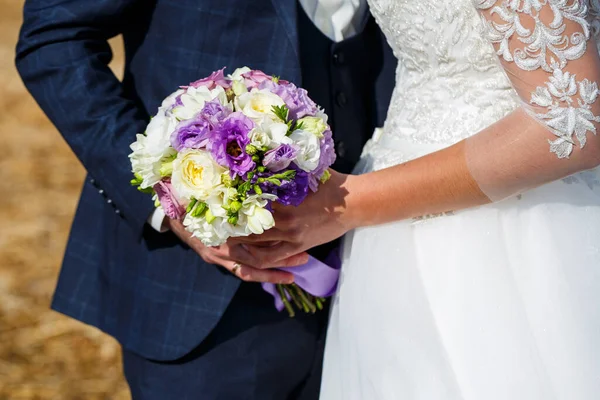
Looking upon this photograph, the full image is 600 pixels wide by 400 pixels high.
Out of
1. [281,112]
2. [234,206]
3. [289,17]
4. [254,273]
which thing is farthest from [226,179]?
[289,17]

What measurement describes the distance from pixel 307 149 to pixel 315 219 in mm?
199

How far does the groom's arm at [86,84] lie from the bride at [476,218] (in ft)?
1.26

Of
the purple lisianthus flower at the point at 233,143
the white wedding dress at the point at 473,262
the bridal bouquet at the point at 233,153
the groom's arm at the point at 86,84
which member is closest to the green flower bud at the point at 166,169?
the bridal bouquet at the point at 233,153

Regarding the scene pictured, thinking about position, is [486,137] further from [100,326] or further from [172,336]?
[100,326]

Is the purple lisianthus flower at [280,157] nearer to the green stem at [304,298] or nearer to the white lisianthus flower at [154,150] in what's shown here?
the white lisianthus flower at [154,150]

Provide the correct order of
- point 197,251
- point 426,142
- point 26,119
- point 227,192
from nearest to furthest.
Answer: point 227,192 < point 426,142 < point 197,251 < point 26,119

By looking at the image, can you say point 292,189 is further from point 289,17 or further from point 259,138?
point 289,17

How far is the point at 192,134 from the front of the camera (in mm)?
1516

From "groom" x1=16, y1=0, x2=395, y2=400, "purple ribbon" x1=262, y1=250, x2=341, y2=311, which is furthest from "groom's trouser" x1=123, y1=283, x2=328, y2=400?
"purple ribbon" x1=262, y1=250, x2=341, y2=311

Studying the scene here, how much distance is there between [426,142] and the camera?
1.73 m

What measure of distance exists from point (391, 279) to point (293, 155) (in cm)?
33

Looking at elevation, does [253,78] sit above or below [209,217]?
above

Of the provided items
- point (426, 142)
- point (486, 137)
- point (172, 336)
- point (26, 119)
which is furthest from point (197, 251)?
point (26, 119)

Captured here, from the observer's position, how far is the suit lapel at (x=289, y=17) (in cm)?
185
